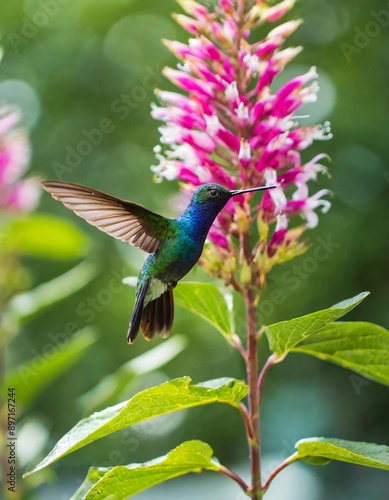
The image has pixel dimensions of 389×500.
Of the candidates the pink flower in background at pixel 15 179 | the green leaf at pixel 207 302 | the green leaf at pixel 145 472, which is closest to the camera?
the green leaf at pixel 145 472

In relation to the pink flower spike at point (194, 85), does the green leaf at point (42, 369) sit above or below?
below

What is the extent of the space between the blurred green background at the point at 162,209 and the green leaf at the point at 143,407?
11.2 feet

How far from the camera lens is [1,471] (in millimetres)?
2449

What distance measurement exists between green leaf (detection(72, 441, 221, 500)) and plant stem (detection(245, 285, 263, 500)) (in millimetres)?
85

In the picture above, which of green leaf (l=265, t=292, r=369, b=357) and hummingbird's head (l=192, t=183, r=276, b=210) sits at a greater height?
hummingbird's head (l=192, t=183, r=276, b=210)

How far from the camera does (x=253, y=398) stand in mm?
1598

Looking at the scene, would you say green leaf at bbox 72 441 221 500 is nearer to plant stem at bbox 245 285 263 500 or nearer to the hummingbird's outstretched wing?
plant stem at bbox 245 285 263 500

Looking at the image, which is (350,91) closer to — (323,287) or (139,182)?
(323,287)

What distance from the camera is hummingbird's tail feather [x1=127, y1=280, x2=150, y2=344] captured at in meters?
1.43

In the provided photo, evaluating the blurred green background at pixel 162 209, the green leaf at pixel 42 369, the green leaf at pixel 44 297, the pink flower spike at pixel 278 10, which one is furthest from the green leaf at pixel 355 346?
the blurred green background at pixel 162 209

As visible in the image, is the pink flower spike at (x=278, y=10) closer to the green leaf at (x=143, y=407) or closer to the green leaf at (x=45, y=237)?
the green leaf at (x=143, y=407)

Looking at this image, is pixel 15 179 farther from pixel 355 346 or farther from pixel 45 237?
pixel 355 346

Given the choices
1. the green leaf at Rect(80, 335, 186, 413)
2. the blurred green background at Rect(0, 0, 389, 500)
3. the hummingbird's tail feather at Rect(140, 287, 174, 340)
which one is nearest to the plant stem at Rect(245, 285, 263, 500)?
the hummingbird's tail feather at Rect(140, 287, 174, 340)

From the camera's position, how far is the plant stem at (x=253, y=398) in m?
1.56
